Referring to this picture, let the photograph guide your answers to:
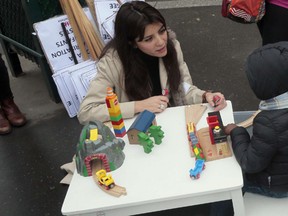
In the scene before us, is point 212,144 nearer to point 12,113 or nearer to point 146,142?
point 146,142

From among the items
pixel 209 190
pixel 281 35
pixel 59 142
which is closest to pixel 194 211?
pixel 209 190

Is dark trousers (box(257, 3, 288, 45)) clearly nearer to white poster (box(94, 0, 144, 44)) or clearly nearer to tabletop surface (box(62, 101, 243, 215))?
tabletop surface (box(62, 101, 243, 215))

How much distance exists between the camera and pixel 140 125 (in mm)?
2027

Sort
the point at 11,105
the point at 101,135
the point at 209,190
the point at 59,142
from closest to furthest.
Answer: the point at 209,190
the point at 101,135
the point at 59,142
the point at 11,105

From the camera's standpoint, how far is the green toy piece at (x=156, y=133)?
1.99 meters

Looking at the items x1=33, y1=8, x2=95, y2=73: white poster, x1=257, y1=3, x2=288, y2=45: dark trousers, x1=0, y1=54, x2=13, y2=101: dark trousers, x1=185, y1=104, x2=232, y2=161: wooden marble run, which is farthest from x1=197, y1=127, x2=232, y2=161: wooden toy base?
x1=0, y1=54, x2=13, y2=101: dark trousers

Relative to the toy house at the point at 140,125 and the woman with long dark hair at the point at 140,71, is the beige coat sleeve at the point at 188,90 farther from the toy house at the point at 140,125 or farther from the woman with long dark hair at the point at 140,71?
the toy house at the point at 140,125

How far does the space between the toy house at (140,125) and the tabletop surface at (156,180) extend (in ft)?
0.13

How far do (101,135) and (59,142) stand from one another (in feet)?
6.03

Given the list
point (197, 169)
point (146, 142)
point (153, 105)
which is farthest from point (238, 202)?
point (153, 105)

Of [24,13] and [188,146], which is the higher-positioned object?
[24,13]

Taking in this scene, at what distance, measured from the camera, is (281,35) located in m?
2.68

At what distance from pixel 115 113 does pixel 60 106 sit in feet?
7.52

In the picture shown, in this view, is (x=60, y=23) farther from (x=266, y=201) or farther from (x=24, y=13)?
(x=266, y=201)
